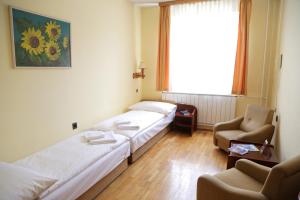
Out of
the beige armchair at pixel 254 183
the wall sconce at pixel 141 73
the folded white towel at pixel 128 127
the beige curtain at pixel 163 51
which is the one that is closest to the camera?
the beige armchair at pixel 254 183

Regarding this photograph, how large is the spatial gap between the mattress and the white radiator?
0.55 meters

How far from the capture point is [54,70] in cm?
275

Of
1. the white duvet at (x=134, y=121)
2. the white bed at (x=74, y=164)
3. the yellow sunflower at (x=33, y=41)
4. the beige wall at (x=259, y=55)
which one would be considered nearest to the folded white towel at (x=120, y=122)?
the white duvet at (x=134, y=121)

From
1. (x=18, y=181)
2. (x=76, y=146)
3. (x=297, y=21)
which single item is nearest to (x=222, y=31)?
(x=297, y=21)

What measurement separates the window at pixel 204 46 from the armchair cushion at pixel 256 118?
0.79m

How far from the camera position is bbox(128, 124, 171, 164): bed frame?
10.1 feet

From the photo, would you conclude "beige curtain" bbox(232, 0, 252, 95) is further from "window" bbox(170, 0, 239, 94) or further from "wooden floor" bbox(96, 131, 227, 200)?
"wooden floor" bbox(96, 131, 227, 200)

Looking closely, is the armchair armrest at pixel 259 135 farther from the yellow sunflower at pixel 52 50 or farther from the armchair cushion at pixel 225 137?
the yellow sunflower at pixel 52 50

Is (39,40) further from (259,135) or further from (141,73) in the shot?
(259,135)

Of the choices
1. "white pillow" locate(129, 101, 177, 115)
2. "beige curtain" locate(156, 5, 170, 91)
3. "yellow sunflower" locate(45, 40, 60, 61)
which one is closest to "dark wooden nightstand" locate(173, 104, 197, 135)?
"white pillow" locate(129, 101, 177, 115)

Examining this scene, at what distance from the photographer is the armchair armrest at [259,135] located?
9.98 feet

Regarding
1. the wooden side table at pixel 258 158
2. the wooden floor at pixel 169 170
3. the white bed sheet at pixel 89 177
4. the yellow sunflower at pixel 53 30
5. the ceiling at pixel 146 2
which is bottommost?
the wooden floor at pixel 169 170

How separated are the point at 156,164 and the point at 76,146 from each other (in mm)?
1208

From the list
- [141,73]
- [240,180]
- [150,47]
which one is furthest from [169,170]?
[150,47]
